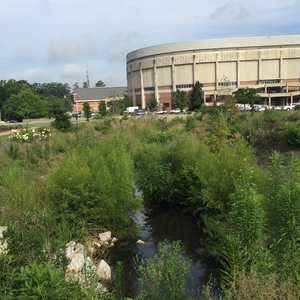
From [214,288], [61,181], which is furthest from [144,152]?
[214,288]

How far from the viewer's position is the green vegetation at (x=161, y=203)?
4.00 meters

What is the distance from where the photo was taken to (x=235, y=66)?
61.0 meters

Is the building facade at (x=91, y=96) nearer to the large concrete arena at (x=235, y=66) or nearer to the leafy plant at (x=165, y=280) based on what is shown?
the large concrete arena at (x=235, y=66)

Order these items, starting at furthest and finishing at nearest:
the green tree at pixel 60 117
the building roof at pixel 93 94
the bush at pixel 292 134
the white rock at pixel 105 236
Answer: the building roof at pixel 93 94, the green tree at pixel 60 117, the bush at pixel 292 134, the white rock at pixel 105 236

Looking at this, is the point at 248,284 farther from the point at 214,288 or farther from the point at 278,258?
the point at 214,288

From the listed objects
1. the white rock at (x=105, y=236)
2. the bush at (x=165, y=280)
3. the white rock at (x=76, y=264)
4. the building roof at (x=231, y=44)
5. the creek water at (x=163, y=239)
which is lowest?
the creek water at (x=163, y=239)

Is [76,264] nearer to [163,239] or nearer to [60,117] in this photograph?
[163,239]

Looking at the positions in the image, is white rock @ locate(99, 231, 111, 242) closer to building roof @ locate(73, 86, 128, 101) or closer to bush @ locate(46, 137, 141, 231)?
bush @ locate(46, 137, 141, 231)

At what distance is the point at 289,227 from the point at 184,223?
601 centimetres

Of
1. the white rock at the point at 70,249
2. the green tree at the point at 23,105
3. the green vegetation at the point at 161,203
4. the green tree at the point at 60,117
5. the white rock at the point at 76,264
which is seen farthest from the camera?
the green tree at the point at 23,105

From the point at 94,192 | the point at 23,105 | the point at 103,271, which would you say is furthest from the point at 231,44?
the point at 103,271

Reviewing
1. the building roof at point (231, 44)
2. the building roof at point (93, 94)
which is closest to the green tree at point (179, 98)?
the building roof at point (231, 44)

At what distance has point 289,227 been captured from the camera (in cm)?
437

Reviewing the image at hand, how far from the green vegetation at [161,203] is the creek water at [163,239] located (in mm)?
328
